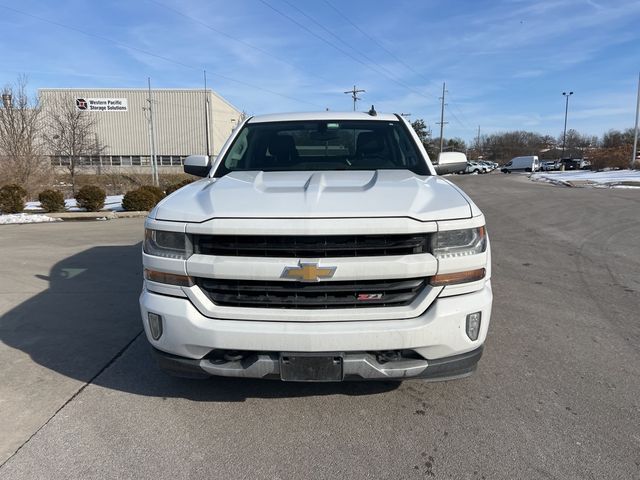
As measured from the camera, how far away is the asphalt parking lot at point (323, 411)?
7.97 feet

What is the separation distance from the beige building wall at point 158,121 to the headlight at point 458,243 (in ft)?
180

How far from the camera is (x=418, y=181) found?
3.22 metres

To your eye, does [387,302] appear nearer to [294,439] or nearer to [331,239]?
[331,239]

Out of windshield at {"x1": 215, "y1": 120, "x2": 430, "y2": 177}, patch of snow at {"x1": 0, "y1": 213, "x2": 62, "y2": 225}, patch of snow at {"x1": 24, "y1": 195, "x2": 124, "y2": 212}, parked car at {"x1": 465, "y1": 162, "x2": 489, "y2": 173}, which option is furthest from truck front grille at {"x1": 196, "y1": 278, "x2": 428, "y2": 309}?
parked car at {"x1": 465, "y1": 162, "x2": 489, "y2": 173}

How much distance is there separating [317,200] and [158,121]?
58042 millimetres

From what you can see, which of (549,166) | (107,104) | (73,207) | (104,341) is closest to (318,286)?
(104,341)

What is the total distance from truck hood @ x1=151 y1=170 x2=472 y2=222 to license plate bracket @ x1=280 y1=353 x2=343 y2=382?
29.4 inches

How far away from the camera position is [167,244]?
8.76ft

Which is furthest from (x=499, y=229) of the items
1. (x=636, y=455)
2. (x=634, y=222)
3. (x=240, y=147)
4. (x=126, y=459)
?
(x=126, y=459)

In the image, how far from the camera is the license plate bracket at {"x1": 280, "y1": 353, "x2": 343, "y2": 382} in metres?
2.50

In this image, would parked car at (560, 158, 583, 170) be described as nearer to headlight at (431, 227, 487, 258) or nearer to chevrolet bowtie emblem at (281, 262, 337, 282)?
headlight at (431, 227, 487, 258)

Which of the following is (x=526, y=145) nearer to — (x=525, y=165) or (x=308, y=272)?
(x=525, y=165)

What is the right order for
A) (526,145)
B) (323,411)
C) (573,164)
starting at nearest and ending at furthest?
(323,411), (573,164), (526,145)

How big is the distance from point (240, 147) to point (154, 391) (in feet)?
7.34
